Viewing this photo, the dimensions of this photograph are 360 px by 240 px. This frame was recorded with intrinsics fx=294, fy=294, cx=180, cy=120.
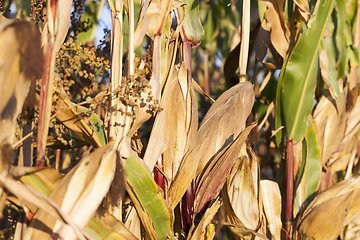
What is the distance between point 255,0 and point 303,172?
0.61m

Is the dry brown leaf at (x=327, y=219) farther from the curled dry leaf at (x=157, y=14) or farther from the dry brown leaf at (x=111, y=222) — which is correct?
the curled dry leaf at (x=157, y=14)

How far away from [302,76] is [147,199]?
0.55 metres

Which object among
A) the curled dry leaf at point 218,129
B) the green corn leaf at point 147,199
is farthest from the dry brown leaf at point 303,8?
the green corn leaf at point 147,199

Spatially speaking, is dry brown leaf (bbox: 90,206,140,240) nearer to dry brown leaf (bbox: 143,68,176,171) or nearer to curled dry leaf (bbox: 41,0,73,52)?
dry brown leaf (bbox: 143,68,176,171)

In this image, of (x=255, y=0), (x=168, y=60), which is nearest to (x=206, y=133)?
(x=168, y=60)

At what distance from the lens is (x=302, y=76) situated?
82 centimetres

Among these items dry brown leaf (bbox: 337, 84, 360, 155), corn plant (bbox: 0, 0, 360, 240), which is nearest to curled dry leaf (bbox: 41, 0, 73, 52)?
corn plant (bbox: 0, 0, 360, 240)

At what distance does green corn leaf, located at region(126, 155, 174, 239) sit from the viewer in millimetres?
559

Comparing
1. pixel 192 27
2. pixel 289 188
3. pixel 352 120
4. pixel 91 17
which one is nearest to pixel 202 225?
pixel 289 188

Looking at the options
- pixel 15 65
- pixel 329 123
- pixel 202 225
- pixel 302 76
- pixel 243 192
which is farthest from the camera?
pixel 329 123

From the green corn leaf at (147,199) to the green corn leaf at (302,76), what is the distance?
17.9 inches

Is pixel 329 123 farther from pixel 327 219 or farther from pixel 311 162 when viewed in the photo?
pixel 327 219

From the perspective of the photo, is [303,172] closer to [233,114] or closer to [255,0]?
[233,114]

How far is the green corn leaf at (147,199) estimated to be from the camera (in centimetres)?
56
